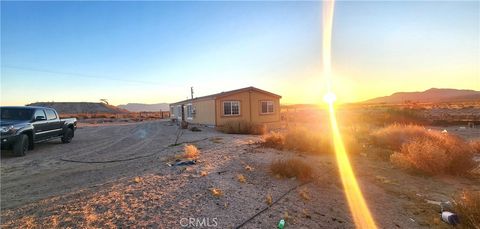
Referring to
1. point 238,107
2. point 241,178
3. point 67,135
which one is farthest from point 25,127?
point 238,107

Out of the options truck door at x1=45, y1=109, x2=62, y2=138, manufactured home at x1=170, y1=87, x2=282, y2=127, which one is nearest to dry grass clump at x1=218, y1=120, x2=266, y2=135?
manufactured home at x1=170, y1=87, x2=282, y2=127

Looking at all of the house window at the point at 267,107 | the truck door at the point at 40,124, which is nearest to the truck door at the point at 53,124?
the truck door at the point at 40,124

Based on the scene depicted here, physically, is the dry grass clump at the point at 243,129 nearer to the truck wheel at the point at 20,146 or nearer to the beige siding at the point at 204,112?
the beige siding at the point at 204,112

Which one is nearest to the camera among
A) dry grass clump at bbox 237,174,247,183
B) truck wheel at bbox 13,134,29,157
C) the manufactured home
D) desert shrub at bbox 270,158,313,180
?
dry grass clump at bbox 237,174,247,183

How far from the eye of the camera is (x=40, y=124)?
35.3 feet

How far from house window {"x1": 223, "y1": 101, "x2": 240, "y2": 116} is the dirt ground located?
1262 cm

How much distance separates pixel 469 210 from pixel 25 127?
13.1 m

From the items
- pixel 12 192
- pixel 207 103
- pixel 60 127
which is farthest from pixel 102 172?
pixel 207 103

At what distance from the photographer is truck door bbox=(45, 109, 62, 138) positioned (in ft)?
38.0

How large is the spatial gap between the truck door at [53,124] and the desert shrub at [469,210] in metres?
14.0

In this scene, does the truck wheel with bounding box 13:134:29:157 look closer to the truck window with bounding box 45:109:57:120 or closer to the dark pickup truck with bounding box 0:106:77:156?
the dark pickup truck with bounding box 0:106:77:156

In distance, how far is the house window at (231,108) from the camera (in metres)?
21.0

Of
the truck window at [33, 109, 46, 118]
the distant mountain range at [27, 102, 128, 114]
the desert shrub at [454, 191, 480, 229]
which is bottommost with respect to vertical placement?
the desert shrub at [454, 191, 480, 229]

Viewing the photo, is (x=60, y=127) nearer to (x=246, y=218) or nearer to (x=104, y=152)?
(x=104, y=152)
